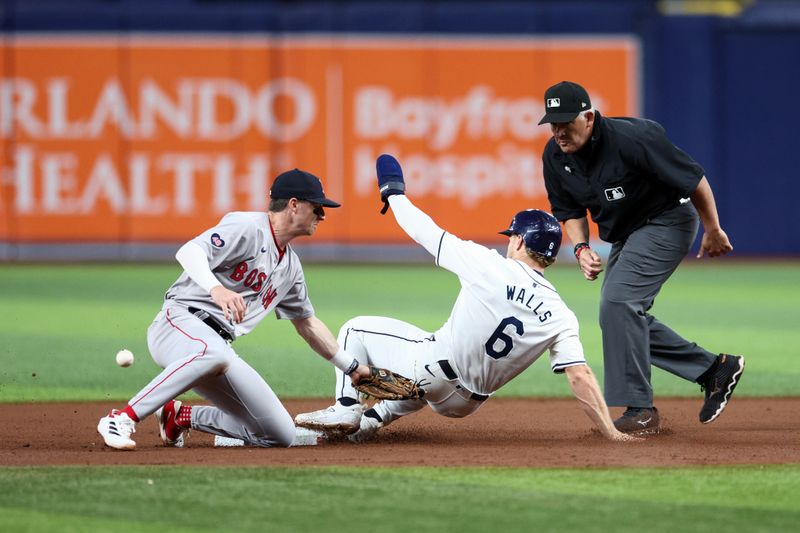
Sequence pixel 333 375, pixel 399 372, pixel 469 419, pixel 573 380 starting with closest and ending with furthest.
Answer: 1. pixel 573 380
2. pixel 399 372
3. pixel 469 419
4. pixel 333 375

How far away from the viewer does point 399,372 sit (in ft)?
20.6

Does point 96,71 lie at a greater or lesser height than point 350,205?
greater

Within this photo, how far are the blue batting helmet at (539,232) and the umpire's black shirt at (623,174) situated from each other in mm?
699

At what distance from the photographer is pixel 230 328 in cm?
606

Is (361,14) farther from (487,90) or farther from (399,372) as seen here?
(399,372)

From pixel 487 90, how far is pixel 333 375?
13335mm

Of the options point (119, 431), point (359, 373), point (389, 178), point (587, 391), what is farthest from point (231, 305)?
point (587, 391)

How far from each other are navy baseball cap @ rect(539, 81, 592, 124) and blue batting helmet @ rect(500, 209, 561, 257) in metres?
0.56

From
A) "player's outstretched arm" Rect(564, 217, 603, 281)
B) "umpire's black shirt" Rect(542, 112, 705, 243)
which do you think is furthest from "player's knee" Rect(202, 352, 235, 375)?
"umpire's black shirt" Rect(542, 112, 705, 243)

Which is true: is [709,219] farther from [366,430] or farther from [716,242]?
[366,430]

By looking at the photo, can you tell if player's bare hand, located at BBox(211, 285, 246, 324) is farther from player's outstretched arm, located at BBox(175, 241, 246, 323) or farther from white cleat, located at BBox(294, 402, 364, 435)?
white cleat, located at BBox(294, 402, 364, 435)

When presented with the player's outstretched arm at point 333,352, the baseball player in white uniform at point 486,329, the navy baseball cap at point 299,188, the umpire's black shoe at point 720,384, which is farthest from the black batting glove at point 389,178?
the umpire's black shoe at point 720,384

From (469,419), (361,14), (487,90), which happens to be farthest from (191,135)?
(469,419)

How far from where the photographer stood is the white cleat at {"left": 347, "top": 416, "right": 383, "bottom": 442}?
6297 millimetres
